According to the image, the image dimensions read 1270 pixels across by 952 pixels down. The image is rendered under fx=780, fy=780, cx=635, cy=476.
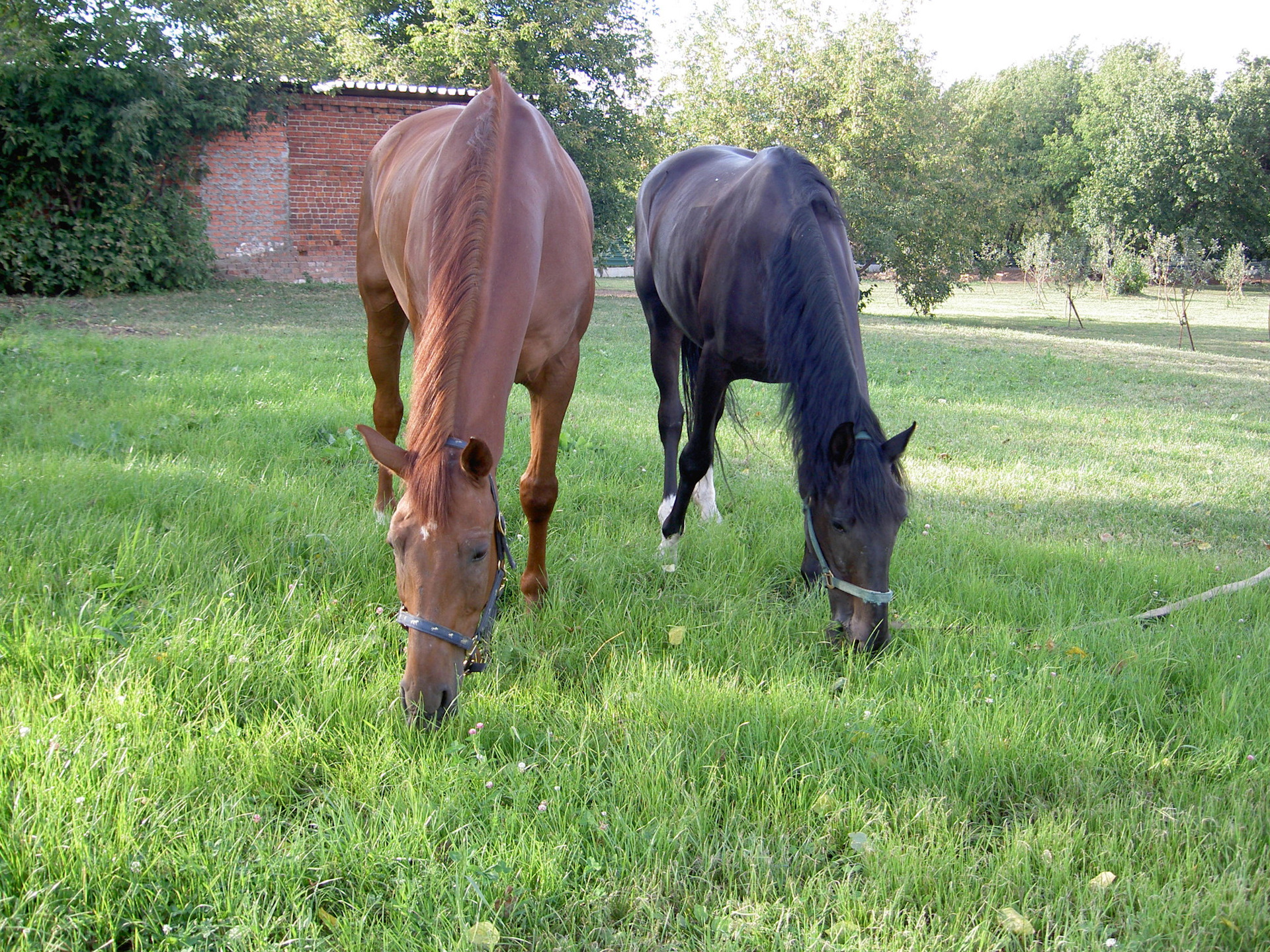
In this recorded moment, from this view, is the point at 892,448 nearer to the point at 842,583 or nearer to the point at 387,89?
the point at 842,583

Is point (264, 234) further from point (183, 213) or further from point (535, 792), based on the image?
point (535, 792)

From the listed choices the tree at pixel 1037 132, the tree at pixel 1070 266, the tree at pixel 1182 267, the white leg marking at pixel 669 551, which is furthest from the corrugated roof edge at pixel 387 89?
the tree at pixel 1037 132

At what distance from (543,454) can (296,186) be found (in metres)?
15.0

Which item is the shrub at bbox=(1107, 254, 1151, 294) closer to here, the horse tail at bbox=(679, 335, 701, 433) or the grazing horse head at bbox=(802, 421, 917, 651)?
the horse tail at bbox=(679, 335, 701, 433)

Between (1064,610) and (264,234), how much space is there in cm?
1606

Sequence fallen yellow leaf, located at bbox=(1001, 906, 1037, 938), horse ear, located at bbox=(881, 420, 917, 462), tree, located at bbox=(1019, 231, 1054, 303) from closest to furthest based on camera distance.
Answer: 1. fallen yellow leaf, located at bbox=(1001, 906, 1037, 938)
2. horse ear, located at bbox=(881, 420, 917, 462)
3. tree, located at bbox=(1019, 231, 1054, 303)

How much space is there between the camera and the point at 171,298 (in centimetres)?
1294

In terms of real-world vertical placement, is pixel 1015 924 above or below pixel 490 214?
below

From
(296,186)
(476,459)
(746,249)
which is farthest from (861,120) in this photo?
(476,459)

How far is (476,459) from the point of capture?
6.77 ft

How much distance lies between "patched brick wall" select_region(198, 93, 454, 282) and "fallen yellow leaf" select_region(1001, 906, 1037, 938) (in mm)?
16013

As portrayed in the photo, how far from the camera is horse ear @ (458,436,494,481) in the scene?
2.04 m

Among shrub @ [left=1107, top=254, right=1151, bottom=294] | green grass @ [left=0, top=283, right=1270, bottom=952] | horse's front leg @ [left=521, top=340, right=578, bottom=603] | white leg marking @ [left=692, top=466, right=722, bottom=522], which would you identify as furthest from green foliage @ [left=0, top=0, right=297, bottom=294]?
shrub @ [left=1107, top=254, right=1151, bottom=294]

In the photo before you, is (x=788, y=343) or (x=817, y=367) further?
(x=788, y=343)
